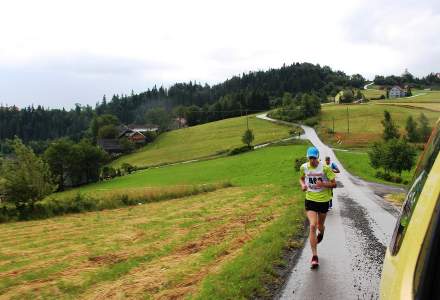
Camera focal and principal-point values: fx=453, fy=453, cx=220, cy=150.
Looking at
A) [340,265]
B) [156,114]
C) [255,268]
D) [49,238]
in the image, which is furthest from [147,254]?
[156,114]

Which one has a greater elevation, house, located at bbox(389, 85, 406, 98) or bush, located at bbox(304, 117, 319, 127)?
house, located at bbox(389, 85, 406, 98)

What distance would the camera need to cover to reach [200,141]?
108m

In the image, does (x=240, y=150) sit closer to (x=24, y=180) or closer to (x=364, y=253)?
(x=24, y=180)

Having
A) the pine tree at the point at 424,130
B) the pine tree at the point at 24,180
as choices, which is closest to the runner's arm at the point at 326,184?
the pine tree at the point at 24,180

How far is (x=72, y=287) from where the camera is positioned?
10367 mm

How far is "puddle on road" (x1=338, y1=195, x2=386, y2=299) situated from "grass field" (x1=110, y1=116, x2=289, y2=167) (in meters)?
72.5

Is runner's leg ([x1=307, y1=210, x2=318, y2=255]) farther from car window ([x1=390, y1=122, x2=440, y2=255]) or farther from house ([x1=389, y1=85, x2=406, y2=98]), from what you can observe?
house ([x1=389, y1=85, x2=406, y2=98])

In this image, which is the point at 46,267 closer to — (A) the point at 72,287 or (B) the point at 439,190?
(A) the point at 72,287

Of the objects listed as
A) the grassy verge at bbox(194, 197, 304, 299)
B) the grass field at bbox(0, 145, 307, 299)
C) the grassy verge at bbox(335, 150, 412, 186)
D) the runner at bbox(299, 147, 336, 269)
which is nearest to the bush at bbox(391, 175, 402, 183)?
the grassy verge at bbox(335, 150, 412, 186)

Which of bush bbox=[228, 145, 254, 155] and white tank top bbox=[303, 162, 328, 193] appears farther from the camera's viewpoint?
bush bbox=[228, 145, 254, 155]

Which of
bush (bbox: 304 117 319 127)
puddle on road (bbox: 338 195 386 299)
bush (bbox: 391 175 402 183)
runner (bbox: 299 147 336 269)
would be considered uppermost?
runner (bbox: 299 147 336 269)

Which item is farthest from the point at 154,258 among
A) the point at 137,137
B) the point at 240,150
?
the point at 137,137

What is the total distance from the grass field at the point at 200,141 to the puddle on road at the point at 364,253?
72.5 meters

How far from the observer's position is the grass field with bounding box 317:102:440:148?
7844cm
